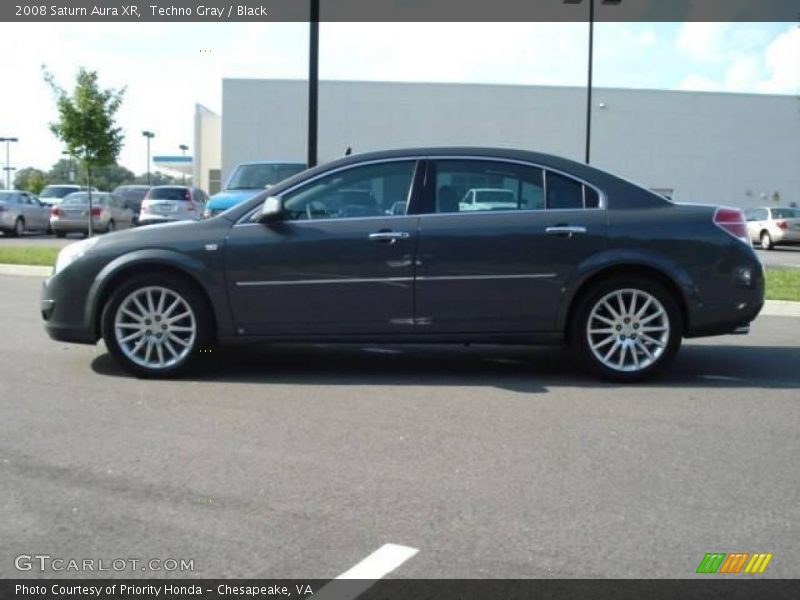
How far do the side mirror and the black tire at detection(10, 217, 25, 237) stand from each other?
24.9 metres

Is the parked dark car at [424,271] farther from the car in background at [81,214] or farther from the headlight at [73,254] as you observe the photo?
the car in background at [81,214]

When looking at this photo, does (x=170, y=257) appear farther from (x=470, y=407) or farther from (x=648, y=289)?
(x=648, y=289)

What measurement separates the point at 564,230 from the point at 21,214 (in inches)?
1037

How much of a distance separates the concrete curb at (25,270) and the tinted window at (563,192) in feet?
34.6

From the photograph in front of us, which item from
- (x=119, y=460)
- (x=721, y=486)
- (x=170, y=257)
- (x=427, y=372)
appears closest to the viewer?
(x=721, y=486)

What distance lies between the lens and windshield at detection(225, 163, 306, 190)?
1552cm

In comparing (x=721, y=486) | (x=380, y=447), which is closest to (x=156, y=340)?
(x=380, y=447)

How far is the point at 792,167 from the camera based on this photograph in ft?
140

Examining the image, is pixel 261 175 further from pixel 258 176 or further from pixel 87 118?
pixel 87 118

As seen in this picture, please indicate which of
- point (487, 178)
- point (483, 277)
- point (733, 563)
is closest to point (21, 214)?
point (487, 178)

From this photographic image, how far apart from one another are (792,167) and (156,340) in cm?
4230

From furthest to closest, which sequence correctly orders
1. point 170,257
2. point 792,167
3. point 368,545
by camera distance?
point 792,167
point 170,257
point 368,545

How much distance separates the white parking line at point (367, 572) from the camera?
127 inches

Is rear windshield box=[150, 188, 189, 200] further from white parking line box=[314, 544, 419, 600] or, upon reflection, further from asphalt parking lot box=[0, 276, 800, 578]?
white parking line box=[314, 544, 419, 600]
